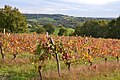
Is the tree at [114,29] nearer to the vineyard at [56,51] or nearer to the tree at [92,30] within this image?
the tree at [92,30]

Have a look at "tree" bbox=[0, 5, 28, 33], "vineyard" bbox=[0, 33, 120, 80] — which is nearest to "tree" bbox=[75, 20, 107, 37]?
"tree" bbox=[0, 5, 28, 33]

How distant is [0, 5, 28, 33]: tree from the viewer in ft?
182

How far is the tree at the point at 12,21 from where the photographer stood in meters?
55.5

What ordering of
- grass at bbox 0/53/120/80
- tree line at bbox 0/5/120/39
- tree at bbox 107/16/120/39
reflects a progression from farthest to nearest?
1. tree line at bbox 0/5/120/39
2. tree at bbox 107/16/120/39
3. grass at bbox 0/53/120/80

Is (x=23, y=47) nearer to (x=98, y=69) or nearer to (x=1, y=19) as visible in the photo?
(x=98, y=69)

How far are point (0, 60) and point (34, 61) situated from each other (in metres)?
3.38

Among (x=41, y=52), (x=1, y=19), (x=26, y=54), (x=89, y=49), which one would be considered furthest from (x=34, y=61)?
(x=1, y=19)

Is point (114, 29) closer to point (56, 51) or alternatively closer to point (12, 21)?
point (12, 21)

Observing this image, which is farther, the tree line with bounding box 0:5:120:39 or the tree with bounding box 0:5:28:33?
the tree with bounding box 0:5:28:33

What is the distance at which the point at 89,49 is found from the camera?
61.9 ft

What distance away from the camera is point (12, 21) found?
56906 mm

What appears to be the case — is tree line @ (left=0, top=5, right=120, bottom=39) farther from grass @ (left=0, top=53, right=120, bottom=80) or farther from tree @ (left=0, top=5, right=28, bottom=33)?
grass @ (left=0, top=53, right=120, bottom=80)

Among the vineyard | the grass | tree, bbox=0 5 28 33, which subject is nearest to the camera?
the grass

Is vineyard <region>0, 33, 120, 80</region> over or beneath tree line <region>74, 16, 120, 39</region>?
over
